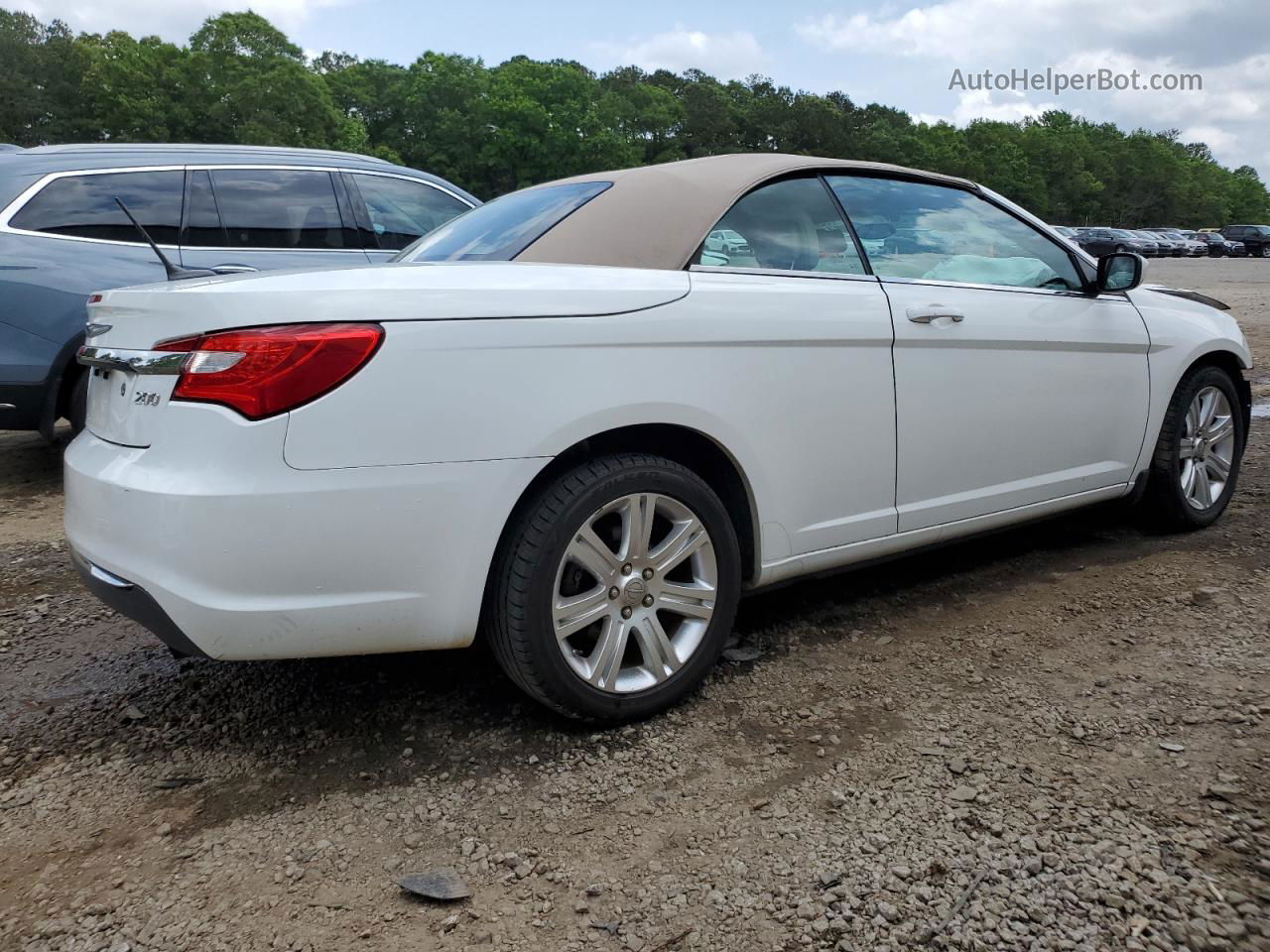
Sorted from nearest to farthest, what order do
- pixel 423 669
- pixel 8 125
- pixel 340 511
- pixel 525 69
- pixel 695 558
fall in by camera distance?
pixel 340 511 → pixel 695 558 → pixel 423 669 → pixel 8 125 → pixel 525 69

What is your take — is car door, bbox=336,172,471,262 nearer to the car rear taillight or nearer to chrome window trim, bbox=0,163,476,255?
chrome window trim, bbox=0,163,476,255

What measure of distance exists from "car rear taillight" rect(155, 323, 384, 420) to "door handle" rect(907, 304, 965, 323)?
5.70 feet

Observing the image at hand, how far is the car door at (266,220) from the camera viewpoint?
5.72 meters

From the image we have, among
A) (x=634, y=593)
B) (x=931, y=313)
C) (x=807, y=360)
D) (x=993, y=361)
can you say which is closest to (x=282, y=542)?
(x=634, y=593)

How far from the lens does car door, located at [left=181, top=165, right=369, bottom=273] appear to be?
5719 millimetres

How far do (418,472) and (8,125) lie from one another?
6467 cm

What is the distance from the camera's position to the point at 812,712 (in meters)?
2.73

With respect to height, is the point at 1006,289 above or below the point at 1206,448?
above

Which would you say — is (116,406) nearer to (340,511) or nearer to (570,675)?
(340,511)

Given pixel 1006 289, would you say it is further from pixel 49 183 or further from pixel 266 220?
pixel 49 183

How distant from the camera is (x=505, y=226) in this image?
3150 mm

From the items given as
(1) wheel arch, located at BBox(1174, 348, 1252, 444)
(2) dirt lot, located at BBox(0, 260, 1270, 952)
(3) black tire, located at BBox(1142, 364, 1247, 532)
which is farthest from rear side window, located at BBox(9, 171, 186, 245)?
(1) wheel arch, located at BBox(1174, 348, 1252, 444)

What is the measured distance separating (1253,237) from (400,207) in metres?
60.6

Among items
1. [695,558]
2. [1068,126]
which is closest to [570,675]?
[695,558]
